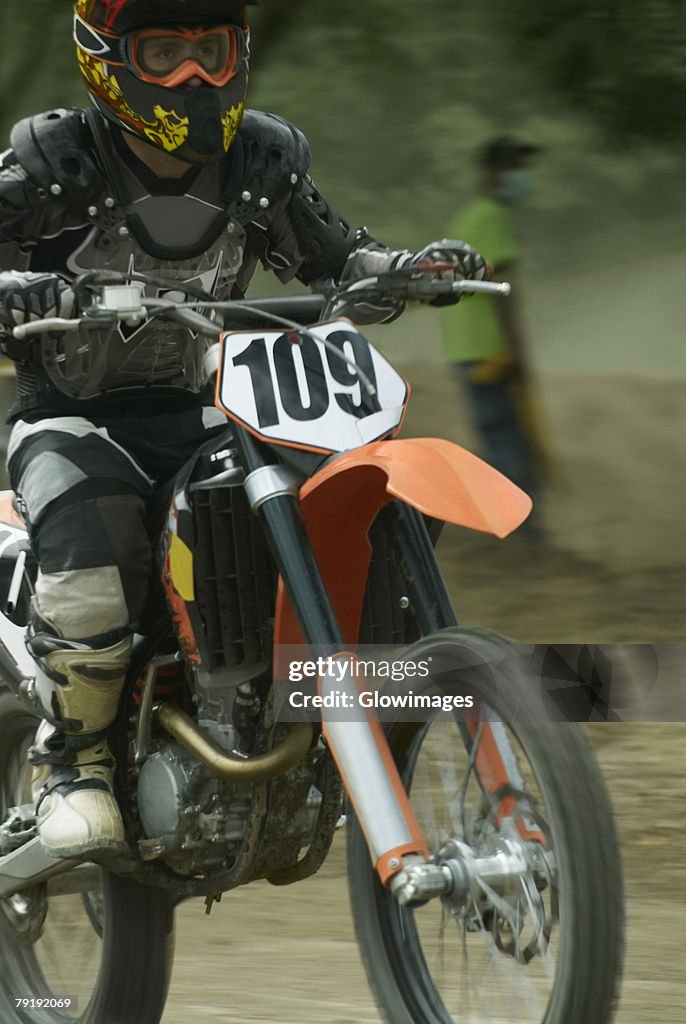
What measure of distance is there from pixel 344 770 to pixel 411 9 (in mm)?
7319

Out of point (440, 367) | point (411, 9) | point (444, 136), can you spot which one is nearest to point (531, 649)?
point (411, 9)

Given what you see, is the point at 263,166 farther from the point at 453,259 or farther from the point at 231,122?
the point at 453,259

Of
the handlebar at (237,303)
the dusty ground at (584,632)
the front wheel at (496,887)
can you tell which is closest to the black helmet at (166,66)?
the handlebar at (237,303)

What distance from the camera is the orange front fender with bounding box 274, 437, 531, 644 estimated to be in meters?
3.31

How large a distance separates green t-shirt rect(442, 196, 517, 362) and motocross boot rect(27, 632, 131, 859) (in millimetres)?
5887

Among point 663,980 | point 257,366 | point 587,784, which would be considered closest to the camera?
point 587,784

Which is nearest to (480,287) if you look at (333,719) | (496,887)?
(333,719)

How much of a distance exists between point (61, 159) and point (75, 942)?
→ 196cm

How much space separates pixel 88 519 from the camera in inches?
155

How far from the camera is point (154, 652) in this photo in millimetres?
4121

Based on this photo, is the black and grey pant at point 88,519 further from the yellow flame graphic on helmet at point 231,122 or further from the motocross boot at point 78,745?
the yellow flame graphic on helmet at point 231,122

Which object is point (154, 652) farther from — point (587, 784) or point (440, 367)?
point (440, 367)

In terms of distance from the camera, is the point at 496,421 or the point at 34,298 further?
the point at 496,421

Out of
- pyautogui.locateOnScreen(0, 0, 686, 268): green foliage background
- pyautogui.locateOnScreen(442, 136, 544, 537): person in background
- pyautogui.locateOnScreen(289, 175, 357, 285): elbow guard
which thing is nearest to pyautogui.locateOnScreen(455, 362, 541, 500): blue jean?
pyautogui.locateOnScreen(442, 136, 544, 537): person in background
